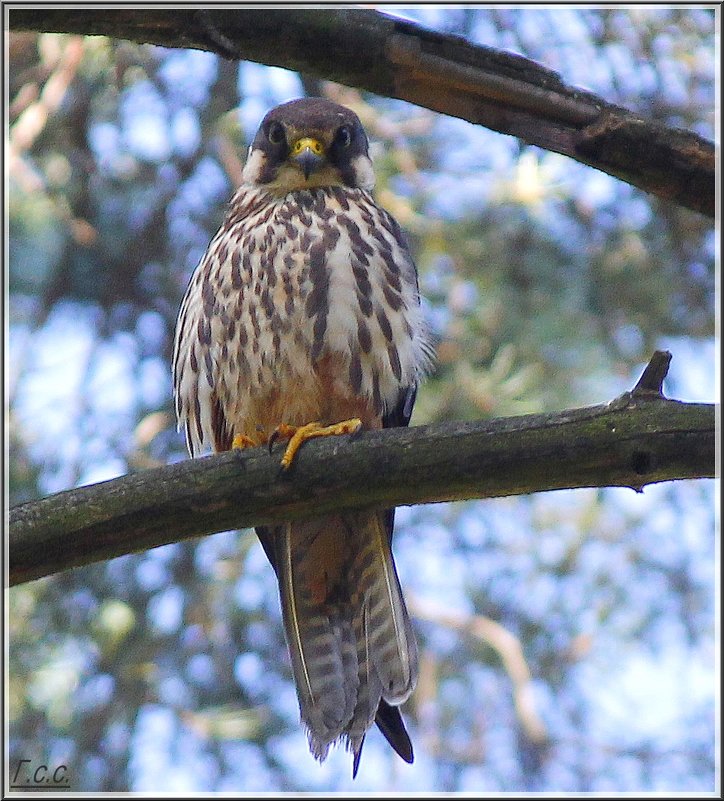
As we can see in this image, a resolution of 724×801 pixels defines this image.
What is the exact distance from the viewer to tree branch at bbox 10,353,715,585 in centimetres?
250

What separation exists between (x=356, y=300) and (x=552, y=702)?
3584mm

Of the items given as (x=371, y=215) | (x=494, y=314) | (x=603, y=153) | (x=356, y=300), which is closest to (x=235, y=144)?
(x=494, y=314)

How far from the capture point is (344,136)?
3.97 m

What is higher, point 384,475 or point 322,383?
point 322,383

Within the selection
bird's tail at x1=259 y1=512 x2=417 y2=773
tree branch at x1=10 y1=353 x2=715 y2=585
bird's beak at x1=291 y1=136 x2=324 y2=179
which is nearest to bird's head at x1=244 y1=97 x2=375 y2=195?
bird's beak at x1=291 y1=136 x2=324 y2=179

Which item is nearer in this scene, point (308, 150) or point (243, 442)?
point (243, 442)

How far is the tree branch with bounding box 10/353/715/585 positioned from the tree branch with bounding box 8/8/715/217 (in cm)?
76

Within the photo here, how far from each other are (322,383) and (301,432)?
556mm

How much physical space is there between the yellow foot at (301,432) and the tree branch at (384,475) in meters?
0.02

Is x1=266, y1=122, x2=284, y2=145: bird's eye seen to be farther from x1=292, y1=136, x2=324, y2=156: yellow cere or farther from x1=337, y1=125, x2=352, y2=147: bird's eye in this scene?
x1=337, y1=125, x2=352, y2=147: bird's eye

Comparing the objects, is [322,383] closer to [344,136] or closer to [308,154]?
[308,154]

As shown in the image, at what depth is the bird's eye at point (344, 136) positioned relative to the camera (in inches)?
156

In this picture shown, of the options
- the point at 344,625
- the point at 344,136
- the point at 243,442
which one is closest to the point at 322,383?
the point at 243,442

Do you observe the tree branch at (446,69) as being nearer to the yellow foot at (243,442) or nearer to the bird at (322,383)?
the bird at (322,383)
